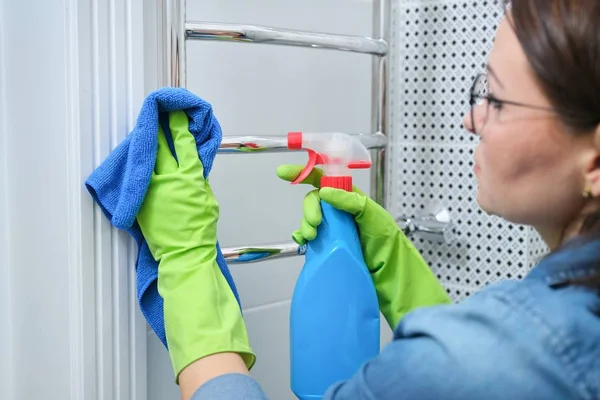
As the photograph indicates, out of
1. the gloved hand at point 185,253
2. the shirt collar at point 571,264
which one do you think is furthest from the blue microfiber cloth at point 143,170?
the shirt collar at point 571,264

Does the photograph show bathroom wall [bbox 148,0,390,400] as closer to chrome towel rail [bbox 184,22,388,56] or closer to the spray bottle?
chrome towel rail [bbox 184,22,388,56]

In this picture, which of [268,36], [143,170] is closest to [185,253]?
[143,170]

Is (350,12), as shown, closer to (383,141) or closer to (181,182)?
(383,141)

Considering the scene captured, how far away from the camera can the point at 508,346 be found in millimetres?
508

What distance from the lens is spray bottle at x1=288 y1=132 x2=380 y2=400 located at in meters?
0.79

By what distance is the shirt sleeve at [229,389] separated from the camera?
0.69 m

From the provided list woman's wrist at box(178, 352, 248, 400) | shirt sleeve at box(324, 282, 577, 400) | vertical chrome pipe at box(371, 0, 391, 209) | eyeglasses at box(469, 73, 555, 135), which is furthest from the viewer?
vertical chrome pipe at box(371, 0, 391, 209)

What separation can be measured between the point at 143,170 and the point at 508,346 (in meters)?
0.43

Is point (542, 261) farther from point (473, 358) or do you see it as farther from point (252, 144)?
point (252, 144)

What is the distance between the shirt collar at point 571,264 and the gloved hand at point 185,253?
1.15ft

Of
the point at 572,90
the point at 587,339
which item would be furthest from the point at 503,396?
the point at 572,90

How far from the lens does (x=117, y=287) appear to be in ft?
2.61

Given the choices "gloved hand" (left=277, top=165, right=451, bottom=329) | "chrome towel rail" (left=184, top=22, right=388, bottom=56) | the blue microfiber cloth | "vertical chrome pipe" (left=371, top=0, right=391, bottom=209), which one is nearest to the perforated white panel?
"vertical chrome pipe" (left=371, top=0, right=391, bottom=209)

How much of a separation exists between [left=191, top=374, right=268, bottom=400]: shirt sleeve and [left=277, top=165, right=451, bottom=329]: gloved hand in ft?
0.60
